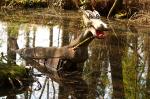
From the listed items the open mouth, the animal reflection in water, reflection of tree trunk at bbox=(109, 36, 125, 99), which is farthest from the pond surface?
the open mouth

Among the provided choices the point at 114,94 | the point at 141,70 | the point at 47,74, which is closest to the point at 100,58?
the point at 141,70

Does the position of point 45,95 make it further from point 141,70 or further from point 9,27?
point 9,27

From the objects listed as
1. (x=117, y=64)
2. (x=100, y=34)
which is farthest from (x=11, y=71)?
(x=117, y=64)

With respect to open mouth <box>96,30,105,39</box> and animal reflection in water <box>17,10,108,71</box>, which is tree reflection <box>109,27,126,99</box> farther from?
open mouth <box>96,30,105,39</box>

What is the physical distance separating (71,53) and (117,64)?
89.5 inches

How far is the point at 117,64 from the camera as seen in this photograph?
1314cm

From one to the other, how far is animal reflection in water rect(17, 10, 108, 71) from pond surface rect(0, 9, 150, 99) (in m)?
0.29

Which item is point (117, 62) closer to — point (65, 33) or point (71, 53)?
point (71, 53)

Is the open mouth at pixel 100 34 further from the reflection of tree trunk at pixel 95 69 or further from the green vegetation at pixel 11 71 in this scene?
the green vegetation at pixel 11 71

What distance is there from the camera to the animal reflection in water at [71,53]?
10344 mm

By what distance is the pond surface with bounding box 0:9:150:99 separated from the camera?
990cm

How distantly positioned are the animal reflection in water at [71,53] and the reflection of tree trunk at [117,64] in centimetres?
95

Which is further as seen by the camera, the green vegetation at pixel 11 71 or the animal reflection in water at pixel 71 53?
the animal reflection in water at pixel 71 53

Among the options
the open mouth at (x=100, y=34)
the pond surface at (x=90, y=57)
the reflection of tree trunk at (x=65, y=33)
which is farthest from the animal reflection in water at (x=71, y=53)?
the reflection of tree trunk at (x=65, y=33)
